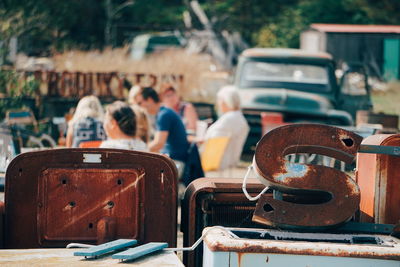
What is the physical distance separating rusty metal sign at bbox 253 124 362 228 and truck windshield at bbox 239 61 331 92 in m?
9.50

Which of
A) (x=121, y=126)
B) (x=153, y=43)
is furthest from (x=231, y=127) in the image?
(x=153, y=43)

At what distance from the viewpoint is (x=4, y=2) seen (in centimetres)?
2048

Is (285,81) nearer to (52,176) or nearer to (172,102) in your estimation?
(172,102)

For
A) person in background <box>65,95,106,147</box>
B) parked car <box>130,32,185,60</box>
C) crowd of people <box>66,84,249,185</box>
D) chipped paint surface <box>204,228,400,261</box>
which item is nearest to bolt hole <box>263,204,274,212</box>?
chipped paint surface <box>204,228,400,261</box>

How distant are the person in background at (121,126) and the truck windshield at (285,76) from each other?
24.1ft

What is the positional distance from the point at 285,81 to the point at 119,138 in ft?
25.0

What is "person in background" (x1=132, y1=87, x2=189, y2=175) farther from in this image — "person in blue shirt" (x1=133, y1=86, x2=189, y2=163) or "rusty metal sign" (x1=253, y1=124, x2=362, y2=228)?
"rusty metal sign" (x1=253, y1=124, x2=362, y2=228)

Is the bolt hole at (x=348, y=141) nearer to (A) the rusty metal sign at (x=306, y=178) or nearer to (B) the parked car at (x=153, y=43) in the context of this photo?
(A) the rusty metal sign at (x=306, y=178)

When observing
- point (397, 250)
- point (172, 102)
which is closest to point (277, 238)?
point (397, 250)

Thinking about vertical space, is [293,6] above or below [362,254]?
below

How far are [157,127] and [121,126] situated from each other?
1828 mm

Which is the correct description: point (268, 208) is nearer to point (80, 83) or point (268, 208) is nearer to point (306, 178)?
point (306, 178)

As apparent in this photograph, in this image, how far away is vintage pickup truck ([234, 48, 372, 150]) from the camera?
1247 cm

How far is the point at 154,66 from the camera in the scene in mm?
18703
